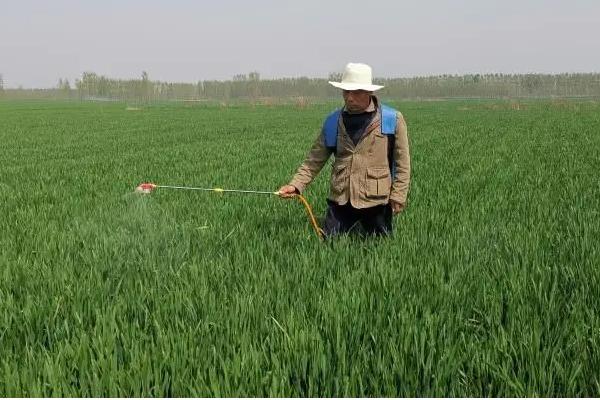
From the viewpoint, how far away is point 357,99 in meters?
3.92

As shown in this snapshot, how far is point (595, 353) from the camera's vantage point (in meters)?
2.13

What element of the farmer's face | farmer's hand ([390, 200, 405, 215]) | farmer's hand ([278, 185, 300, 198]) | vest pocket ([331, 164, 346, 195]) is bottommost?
farmer's hand ([390, 200, 405, 215])

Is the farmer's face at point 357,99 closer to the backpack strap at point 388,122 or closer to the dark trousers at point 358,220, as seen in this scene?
the backpack strap at point 388,122

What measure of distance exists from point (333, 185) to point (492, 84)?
99865 mm

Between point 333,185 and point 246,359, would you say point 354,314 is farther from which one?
point 333,185

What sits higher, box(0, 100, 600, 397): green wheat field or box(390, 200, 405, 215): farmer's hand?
box(390, 200, 405, 215): farmer's hand

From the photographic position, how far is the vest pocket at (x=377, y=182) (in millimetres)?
4172

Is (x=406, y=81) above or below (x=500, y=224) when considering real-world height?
above

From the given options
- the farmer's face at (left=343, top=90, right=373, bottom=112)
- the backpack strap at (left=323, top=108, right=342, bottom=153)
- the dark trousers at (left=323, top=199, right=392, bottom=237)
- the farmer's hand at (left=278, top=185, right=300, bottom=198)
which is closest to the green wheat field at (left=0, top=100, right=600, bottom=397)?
the dark trousers at (left=323, top=199, right=392, bottom=237)

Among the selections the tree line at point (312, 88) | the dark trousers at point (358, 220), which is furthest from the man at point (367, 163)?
the tree line at point (312, 88)

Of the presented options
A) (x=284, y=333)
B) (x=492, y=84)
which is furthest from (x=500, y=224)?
(x=492, y=84)

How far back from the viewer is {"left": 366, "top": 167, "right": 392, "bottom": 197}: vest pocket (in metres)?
4.17

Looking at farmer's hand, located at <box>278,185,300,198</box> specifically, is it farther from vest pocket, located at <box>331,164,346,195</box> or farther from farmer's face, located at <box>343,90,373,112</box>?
farmer's face, located at <box>343,90,373,112</box>

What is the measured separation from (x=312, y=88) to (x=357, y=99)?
108 metres
